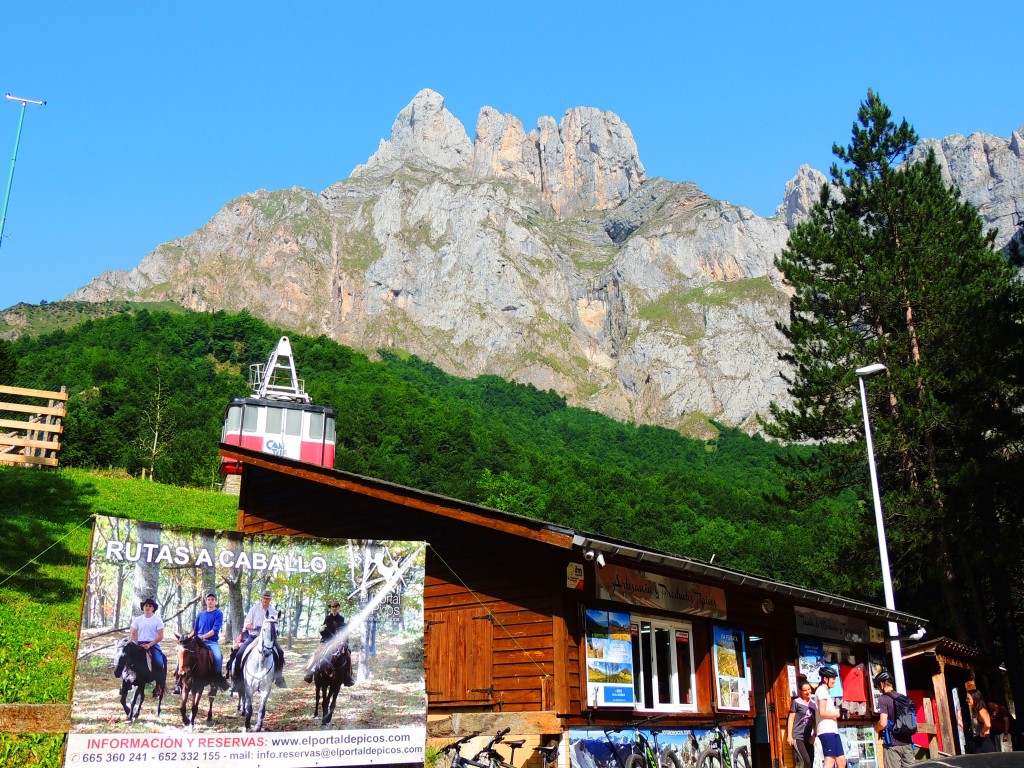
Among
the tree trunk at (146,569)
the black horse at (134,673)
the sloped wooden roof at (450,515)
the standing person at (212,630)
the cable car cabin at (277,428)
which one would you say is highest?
the cable car cabin at (277,428)

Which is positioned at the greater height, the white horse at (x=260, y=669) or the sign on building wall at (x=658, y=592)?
the sign on building wall at (x=658, y=592)

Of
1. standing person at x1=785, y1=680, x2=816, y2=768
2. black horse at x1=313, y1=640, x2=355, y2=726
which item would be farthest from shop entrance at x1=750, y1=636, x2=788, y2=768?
black horse at x1=313, y1=640, x2=355, y2=726

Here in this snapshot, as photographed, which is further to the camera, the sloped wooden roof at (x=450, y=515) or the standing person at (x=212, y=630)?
the sloped wooden roof at (x=450, y=515)

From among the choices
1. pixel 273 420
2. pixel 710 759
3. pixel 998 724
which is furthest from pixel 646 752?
pixel 273 420

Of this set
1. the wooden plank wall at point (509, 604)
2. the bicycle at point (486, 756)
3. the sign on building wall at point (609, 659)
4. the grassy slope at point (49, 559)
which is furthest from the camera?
the grassy slope at point (49, 559)

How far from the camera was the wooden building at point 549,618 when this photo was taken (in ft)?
41.2

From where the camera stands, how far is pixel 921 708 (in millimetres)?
23922

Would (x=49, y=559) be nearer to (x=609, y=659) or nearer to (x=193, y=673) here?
(x=193, y=673)

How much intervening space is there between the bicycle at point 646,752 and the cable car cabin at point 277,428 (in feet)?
105

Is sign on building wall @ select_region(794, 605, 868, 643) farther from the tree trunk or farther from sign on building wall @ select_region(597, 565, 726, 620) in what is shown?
the tree trunk

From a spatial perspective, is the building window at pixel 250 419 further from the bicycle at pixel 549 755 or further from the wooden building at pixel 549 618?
the bicycle at pixel 549 755

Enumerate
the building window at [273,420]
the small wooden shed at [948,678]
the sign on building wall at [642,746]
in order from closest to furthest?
the sign on building wall at [642,746]
the small wooden shed at [948,678]
the building window at [273,420]

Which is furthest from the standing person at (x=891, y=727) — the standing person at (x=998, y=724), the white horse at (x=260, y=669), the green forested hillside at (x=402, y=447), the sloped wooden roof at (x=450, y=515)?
the green forested hillside at (x=402, y=447)

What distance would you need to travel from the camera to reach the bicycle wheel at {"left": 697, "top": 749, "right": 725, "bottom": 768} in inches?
564
